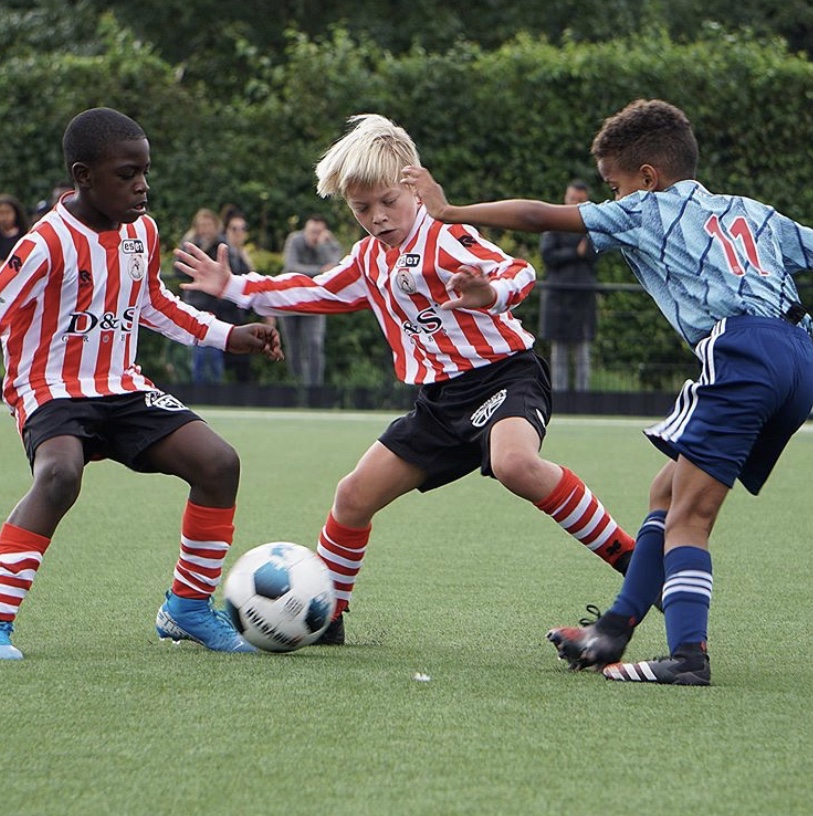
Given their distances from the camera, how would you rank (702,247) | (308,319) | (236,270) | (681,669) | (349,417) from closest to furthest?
(681,669) → (702,247) → (236,270) → (349,417) → (308,319)

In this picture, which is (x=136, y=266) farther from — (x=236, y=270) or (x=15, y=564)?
(x=236, y=270)

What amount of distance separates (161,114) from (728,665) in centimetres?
1508

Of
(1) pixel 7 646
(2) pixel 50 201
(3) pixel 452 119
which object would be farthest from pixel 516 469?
(2) pixel 50 201

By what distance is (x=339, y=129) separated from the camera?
18188 millimetres

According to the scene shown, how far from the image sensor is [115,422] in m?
5.16

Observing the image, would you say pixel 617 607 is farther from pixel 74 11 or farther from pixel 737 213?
pixel 74 11

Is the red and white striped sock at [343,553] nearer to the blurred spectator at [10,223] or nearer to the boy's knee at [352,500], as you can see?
the boy's knee at [352,500]

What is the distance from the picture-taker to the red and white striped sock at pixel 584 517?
5141mm

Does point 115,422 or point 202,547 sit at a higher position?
point 115,422

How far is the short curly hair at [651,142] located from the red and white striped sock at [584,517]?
3.32 feet

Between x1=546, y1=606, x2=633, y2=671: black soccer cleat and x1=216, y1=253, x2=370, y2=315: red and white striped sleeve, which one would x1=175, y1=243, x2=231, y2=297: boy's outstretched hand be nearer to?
x1=216, y1=253, x2=370, y2=315: red and white striped sleeve

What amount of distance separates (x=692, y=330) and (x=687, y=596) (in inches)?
30.4

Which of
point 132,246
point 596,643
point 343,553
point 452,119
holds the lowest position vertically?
point 596,643

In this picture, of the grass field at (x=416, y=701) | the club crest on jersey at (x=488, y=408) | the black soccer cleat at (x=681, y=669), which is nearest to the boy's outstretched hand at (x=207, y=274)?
the club crest on jersey at (x=488, y=408)
